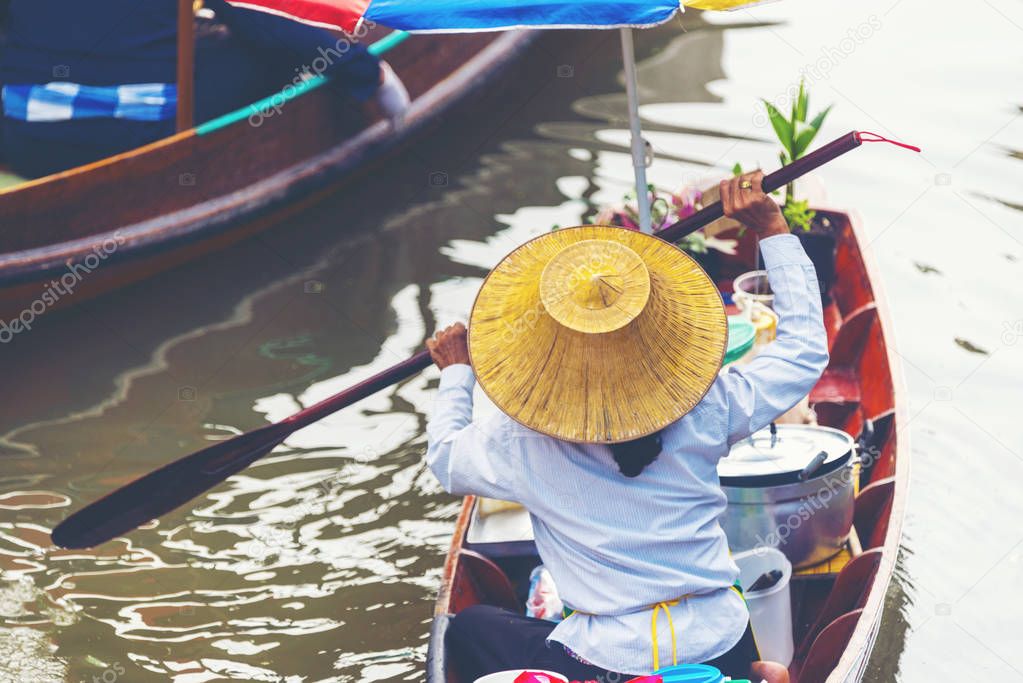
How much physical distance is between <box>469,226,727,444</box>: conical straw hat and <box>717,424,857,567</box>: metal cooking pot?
0.85m

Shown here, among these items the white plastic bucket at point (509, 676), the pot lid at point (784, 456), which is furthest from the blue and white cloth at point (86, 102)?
the white plastic bucket at point (509, 676)

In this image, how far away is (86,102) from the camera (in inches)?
233

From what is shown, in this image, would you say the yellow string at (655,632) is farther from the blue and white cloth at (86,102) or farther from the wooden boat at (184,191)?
the blue and white cloth at (86,102)

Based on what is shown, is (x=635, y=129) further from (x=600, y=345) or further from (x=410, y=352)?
(x=410, y=352)

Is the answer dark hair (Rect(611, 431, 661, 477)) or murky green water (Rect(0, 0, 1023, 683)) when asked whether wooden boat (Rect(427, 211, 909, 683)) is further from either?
dark hair (Rect(611, 431, 661, 477))

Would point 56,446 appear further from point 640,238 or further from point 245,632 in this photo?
point 640,238

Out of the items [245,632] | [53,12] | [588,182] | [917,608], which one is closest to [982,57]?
[588,182]

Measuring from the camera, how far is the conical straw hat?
246 centimetres

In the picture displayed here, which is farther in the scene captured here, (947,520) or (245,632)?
(947,520)

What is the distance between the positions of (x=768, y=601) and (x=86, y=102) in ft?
14.2

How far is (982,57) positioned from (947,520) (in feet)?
15.1

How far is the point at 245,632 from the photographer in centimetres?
420

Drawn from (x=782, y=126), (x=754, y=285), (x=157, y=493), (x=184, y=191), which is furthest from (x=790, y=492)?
(x=184, y=191)

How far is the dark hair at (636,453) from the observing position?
2504 millimetres
